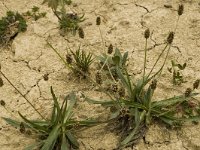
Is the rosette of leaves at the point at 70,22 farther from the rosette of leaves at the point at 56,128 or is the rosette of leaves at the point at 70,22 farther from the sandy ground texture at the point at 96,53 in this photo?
the rosette of leaves at the point at 56,128

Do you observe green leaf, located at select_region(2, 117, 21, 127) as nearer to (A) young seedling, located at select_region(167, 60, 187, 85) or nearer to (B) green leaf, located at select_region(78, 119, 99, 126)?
(B) green leaf, located at select_region(78, 119, 99, 126)

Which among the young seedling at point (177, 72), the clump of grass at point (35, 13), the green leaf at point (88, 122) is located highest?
the clump of grass at point (35, 13)

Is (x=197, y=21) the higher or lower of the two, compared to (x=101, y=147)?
higher

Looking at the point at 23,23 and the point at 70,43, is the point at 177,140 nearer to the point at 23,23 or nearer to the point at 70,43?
the point at 70,43

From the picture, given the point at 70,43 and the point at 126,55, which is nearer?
the point at 126,55

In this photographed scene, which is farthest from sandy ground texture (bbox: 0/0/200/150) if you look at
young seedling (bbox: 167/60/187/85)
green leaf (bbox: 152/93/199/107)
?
green leaf (bbox: 152/93/199/107)

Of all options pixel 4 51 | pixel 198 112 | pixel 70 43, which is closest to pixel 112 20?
pixel 70 43

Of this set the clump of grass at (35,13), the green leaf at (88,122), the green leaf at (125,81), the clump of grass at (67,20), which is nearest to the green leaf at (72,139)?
the green leaf at (88,122)
